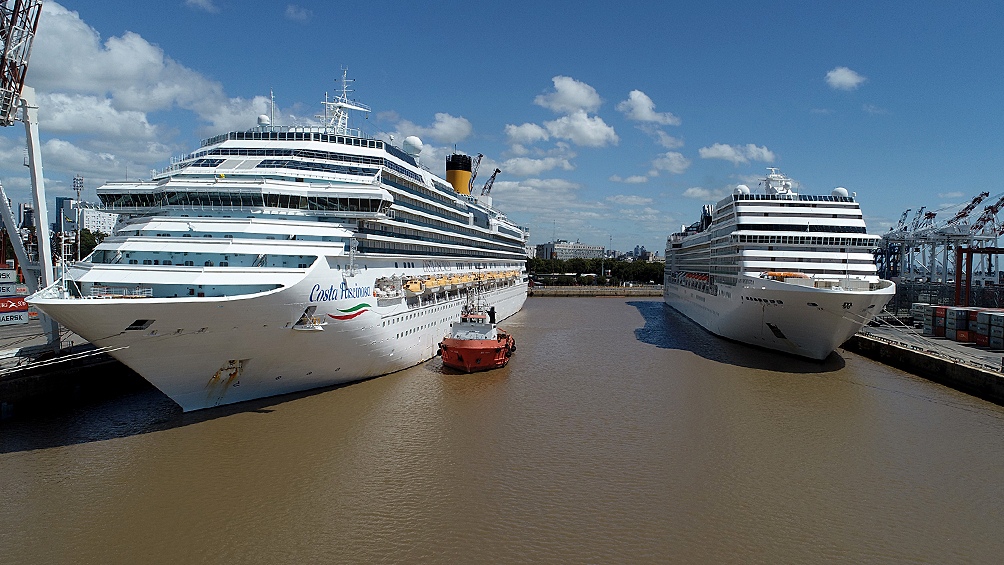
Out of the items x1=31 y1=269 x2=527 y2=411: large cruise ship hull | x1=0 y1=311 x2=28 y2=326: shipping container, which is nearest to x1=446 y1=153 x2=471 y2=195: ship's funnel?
x1=31 y1=269 x2=527 y2=411: large cruise ship hull

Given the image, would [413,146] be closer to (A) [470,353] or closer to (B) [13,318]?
(A) [470,353]

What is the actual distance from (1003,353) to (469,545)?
2901 cm

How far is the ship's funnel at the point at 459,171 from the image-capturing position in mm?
42094

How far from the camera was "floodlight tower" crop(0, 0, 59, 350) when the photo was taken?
53.1 ft

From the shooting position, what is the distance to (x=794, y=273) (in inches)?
A: 1061

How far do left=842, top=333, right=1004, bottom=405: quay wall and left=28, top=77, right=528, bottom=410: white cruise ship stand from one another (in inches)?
851

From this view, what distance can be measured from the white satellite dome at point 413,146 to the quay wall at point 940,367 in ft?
86.4

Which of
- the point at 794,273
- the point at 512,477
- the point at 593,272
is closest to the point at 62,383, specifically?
the point at 512,477

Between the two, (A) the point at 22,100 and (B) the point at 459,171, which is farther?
(B) the point at 459,171

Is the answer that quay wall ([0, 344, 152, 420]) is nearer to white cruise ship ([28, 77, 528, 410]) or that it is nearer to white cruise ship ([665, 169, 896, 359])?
white cruise ship ([28, 77, 528, 410])

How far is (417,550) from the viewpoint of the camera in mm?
9930

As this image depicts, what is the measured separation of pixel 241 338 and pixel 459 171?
29282 millimetres

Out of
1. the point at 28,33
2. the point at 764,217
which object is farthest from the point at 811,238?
the point at 28,33

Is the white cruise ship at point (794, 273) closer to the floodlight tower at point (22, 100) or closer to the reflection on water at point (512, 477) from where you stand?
the reflection on water at point (512, 477)
